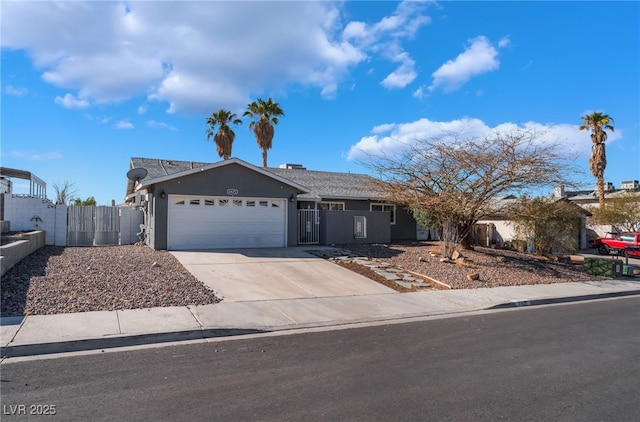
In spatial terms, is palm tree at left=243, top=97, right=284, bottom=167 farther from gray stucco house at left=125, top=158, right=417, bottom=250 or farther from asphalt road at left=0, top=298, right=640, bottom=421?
asphalt road at left=0, top=298, right=640, bottom=421

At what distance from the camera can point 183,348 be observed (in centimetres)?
654

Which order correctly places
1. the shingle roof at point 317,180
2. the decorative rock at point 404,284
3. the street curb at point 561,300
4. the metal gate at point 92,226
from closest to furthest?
1. the street curb at point 561,300
2. the decorative rock at point 404,284
3. the metal gate at point 92,226
4. the shingle roof at point 317,180

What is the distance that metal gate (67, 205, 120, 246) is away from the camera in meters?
18.2

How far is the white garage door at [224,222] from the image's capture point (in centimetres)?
1694

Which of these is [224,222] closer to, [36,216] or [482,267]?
[36,216]

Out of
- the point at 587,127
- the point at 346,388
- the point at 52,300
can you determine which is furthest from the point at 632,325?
the point at 587,127

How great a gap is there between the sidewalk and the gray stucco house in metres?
8.36

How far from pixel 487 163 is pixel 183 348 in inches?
510

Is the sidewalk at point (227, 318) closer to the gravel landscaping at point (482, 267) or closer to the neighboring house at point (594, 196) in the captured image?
the gravel landscaping at point (482, 267)

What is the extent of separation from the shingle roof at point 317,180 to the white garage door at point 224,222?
2.57m

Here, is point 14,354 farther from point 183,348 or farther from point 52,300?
point 52,300

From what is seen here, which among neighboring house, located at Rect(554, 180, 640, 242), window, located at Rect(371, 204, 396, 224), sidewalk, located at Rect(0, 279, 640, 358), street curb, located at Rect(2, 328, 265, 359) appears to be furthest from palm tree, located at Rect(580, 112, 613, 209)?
street curb, located at Rect(2, 328, 265, 359)

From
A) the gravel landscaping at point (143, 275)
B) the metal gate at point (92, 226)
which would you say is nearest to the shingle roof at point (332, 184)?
the gravel landscaping at point (143, 275)

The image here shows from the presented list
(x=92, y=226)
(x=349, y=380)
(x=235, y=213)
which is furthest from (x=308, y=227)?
(x=349, y=380)
